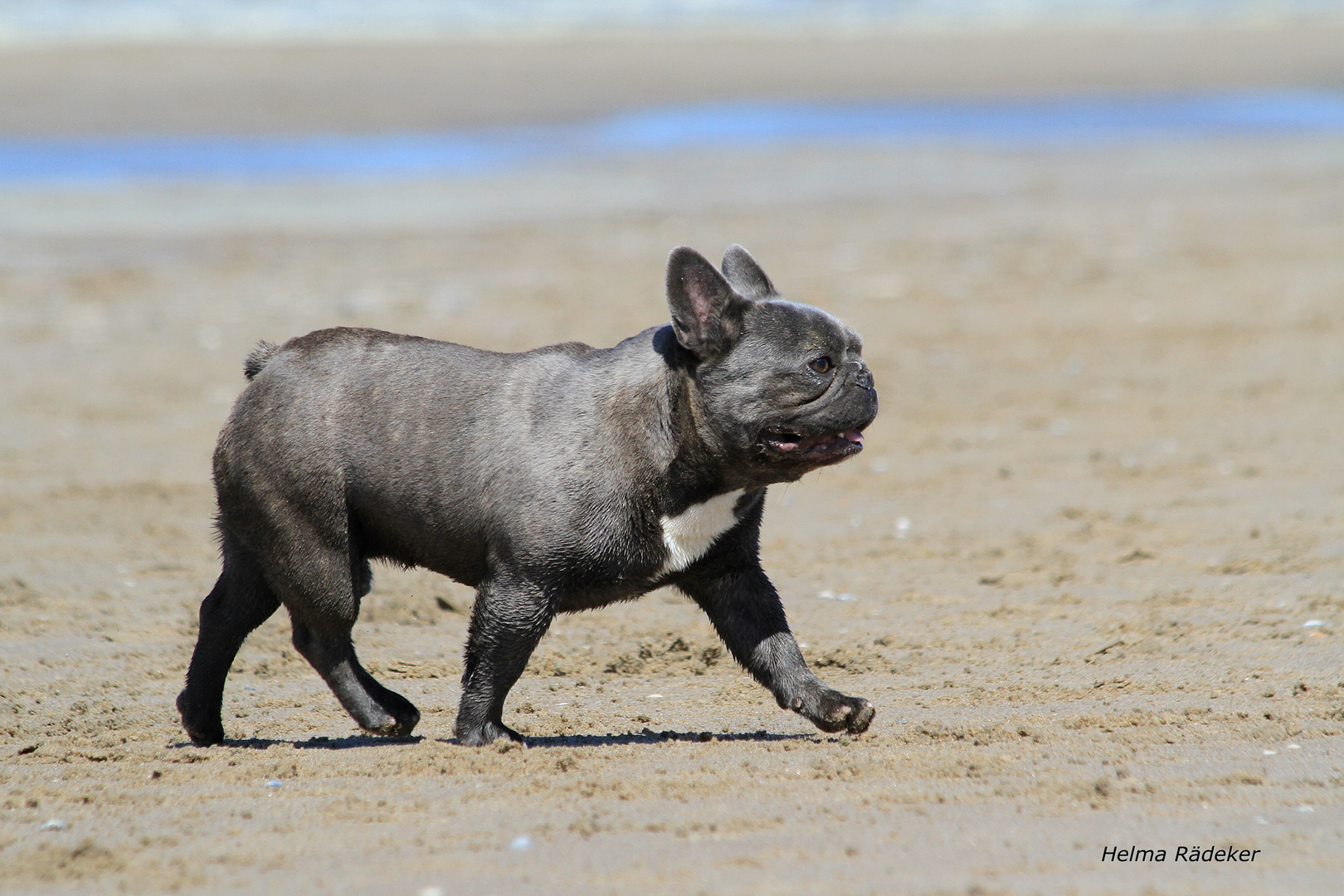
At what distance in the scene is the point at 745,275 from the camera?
5.86m

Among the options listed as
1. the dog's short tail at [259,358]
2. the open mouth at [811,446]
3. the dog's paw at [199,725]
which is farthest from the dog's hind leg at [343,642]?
the open mouth at [811,446]

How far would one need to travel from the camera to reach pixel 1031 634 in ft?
23.5

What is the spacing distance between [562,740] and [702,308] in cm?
179

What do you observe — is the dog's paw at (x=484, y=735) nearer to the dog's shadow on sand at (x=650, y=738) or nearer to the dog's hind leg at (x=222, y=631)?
the dog's shadow on sand at (x=650, y=738)

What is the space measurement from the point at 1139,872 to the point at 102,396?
9.87 m

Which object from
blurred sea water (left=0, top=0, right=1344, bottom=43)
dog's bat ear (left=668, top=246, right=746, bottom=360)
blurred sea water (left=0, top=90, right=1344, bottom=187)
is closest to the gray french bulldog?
dog's bat ear (left=668, top=246, right=746, bottom=360)

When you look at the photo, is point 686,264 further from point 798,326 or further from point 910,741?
point 910,741

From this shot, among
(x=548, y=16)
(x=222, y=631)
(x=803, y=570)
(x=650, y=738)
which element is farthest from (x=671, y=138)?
(x=548, y=16)

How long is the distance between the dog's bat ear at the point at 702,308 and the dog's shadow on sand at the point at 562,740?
59.1 inches

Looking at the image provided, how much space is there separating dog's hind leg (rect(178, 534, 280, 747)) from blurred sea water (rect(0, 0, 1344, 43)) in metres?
38.8

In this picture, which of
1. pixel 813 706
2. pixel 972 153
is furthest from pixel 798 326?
pixel 972 153

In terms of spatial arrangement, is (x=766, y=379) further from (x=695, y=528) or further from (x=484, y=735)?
(x=484, y=735)

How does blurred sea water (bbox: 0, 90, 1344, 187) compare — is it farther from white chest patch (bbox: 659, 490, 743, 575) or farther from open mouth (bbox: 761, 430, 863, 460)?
open mouth (bbox: 761, 430, 863, 460)

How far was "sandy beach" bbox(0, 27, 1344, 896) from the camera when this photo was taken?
449 centimetres
